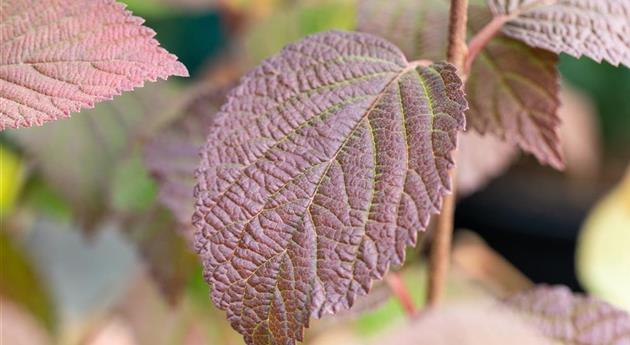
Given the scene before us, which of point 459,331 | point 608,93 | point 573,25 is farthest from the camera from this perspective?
point 608,93

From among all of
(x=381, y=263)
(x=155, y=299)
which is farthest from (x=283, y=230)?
(x=155, y=299)

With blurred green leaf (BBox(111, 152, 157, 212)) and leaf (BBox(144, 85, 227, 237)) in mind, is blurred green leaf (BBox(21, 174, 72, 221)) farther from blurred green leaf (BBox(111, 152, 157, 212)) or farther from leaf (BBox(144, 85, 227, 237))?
leaf (BBox(144, 85, 227, 237))

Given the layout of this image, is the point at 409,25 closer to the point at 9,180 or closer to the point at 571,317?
the point at 571,317

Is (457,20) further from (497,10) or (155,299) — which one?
(155,299)

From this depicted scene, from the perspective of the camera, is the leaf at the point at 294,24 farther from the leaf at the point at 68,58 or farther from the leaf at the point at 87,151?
the leaf at the point at 68,58

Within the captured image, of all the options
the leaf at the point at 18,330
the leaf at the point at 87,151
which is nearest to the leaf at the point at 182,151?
the leaf at the point at 87,151

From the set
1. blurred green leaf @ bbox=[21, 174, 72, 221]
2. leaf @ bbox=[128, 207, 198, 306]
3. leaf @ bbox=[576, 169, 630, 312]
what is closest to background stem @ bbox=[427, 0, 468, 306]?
leaf @ bbox=[128, 207, 198, 306]

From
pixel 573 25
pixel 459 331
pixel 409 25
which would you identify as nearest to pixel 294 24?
pixel 409 25
